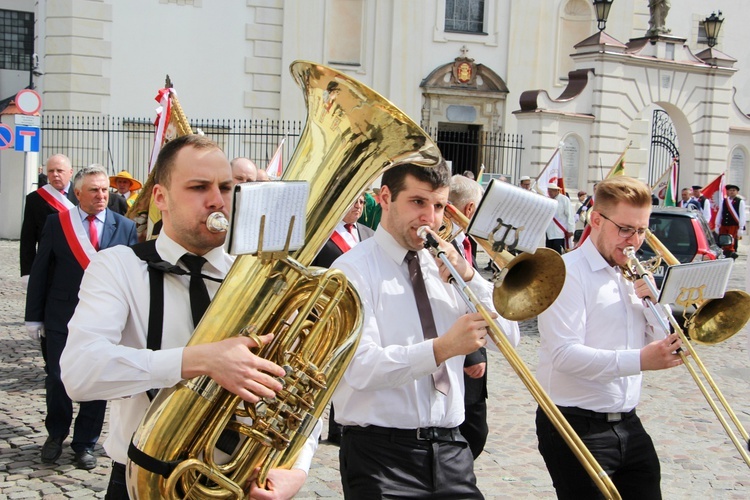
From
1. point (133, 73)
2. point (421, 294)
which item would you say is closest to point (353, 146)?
point (421, 294)

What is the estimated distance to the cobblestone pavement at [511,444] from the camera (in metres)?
5.63

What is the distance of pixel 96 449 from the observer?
6324 millimetres

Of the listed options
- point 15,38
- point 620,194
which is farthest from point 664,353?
point 15,38

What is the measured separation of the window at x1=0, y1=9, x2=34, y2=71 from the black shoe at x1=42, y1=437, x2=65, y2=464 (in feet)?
83.0

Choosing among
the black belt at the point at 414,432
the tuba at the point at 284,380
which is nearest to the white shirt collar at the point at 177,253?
the tuba at the point at 284,380

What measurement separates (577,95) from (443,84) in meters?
5.68

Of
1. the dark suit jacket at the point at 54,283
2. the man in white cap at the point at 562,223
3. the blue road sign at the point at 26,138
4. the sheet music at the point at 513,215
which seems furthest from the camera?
the man in white cap at the point at 562,223

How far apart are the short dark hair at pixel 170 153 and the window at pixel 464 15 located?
23.3 m

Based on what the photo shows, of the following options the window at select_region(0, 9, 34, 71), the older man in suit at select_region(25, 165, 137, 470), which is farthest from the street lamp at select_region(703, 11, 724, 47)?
the window at select_region(0, 9, 34, 71)

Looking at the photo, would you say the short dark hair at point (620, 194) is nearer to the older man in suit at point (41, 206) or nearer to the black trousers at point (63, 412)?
the black trousers at point (63, 412)

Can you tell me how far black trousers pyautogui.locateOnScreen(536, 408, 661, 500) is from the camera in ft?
12.4

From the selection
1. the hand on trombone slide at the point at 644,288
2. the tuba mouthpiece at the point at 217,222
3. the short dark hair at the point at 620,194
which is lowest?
the hand on trombone slide at the point at 644,288

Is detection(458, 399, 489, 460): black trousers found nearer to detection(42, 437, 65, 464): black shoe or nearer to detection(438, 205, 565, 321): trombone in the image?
detection(438, 205, 565, 321): trombone

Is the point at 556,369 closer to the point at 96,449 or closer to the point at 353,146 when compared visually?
the point at 353,146
